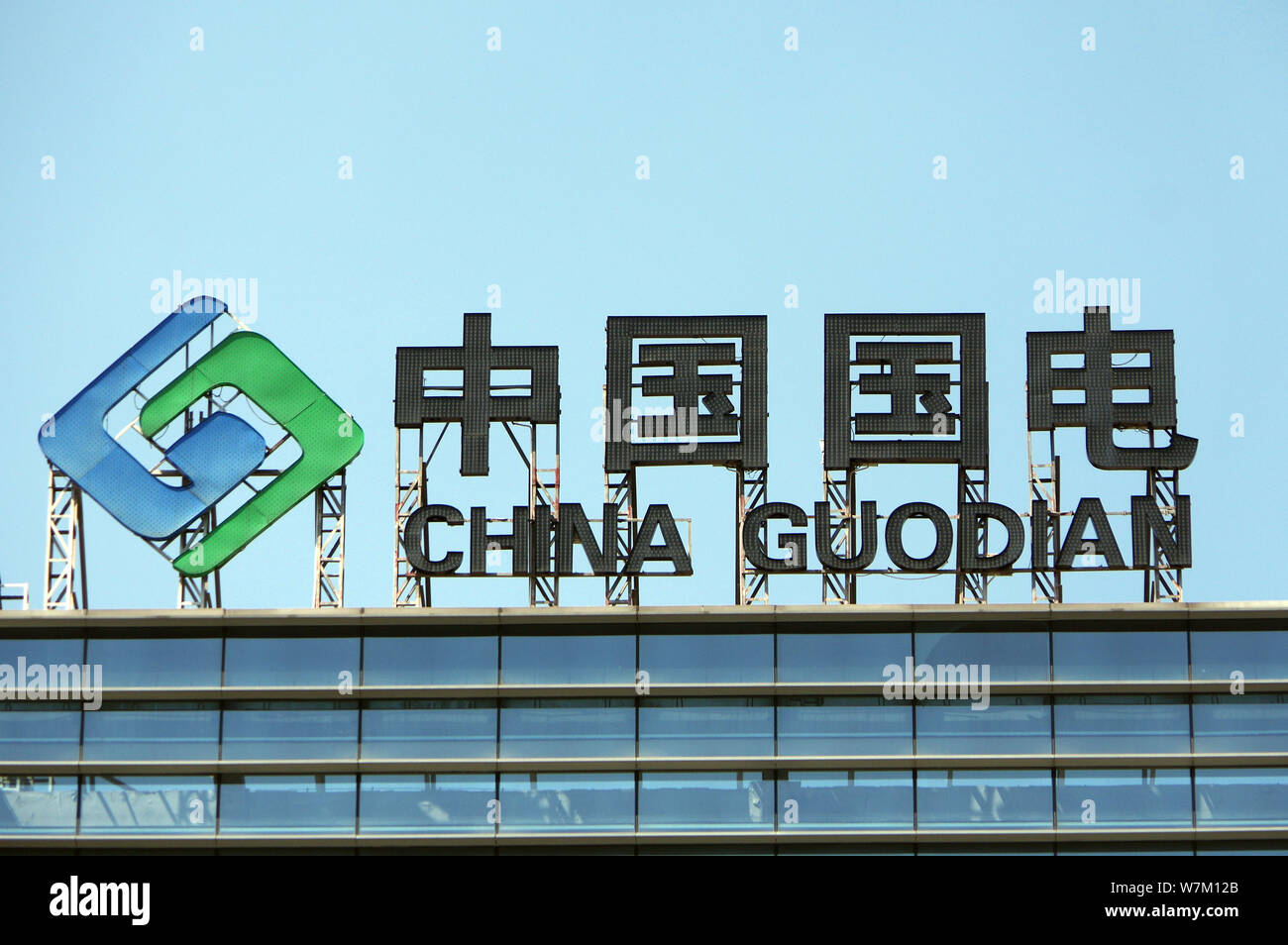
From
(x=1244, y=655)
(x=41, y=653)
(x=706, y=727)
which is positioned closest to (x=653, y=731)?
(x=706, y=727)

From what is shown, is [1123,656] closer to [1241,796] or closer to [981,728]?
[981,728]

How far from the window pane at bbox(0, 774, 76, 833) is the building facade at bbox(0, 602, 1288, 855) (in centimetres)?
7

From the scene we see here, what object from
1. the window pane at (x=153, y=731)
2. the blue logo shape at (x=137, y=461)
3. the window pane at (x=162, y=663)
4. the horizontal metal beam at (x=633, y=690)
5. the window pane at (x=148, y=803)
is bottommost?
the window pane at (x=148, y=803)

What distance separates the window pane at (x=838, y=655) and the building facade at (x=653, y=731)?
6 centimetres

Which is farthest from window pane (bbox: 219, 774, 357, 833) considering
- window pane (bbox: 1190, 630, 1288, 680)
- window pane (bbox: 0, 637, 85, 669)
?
window pane (bbox: 1190, 630, 1288, 680)

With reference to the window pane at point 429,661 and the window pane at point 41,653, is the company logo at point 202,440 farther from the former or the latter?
the window pane at point 429,661

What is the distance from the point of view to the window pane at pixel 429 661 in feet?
194

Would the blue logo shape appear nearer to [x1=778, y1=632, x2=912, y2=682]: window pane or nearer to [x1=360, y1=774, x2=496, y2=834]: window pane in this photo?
[x1=360, y1=774, x2=496, y2=834]: window pane

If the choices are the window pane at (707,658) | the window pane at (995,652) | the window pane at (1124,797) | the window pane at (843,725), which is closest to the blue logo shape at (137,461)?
the window pane at (707,658)

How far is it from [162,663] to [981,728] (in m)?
22.0

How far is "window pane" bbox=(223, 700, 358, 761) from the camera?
58656 mm
